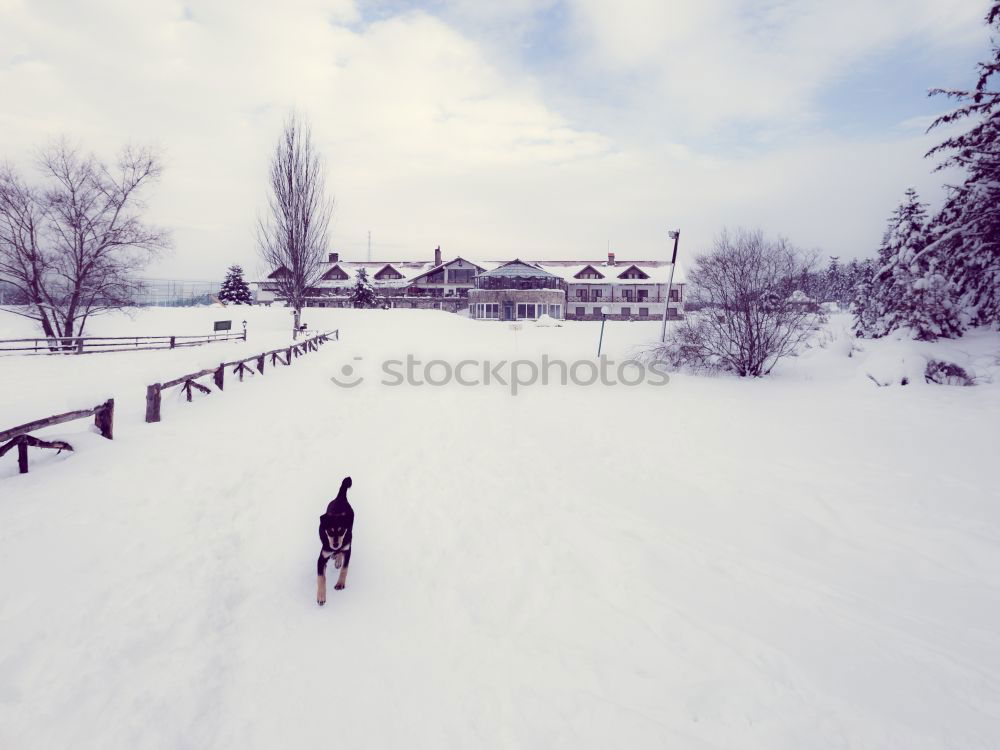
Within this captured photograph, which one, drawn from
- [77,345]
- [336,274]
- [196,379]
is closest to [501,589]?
[196,379]

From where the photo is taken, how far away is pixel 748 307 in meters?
16.2

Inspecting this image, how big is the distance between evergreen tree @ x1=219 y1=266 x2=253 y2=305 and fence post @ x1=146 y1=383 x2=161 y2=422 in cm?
→ 5422

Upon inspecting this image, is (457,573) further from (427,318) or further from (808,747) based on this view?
(427,318)

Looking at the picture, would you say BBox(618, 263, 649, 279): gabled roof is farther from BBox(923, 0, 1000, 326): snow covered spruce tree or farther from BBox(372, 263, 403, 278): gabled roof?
BBox(923, 0, 1000, 326): snow covered spruce tree

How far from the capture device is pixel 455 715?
3084 millimetres

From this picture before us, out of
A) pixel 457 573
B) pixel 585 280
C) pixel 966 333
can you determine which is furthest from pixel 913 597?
pixel 585 280

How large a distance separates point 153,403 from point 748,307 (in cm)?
1820

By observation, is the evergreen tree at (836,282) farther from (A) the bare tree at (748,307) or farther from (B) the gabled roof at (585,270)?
(A) the bare tree at (748,307)

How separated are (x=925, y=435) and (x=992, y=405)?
321 cm

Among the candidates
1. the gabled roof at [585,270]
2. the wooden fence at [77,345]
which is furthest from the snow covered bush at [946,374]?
the gabled roof at [585,270]

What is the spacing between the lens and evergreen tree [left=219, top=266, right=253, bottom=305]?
184 feet

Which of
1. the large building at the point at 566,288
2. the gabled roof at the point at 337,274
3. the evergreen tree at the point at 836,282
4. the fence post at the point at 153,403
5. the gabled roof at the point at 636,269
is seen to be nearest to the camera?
the fence post at the point at 153,403

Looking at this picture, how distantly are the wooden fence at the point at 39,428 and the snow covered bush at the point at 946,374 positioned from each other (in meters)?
20.8

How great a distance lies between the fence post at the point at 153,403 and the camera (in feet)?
29.8
